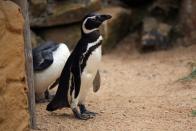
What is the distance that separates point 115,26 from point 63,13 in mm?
1000

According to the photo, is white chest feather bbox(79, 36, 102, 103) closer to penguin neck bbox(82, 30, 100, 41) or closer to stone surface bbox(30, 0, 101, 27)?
penguin neck bbox(82, 30, 100, 41)

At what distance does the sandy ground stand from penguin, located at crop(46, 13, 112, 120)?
0.13m

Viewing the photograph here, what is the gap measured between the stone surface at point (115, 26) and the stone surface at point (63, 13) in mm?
529

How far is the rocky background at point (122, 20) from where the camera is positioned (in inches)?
295

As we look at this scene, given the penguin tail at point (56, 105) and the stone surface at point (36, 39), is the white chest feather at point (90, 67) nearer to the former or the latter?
the penguin tail at point (56, 105)

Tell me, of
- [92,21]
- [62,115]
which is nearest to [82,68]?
[92,21]

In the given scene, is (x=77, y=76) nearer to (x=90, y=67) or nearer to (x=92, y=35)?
(x=90, y=67)

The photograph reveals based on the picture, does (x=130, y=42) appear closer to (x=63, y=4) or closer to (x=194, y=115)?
(x=63, y=4)

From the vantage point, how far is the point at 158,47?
7910 millimetres

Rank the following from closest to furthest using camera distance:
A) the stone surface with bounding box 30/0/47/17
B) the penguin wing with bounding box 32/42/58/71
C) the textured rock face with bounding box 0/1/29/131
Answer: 1. the textured rock face with bounding box 0/1/29/131
2. the penguin wing with bounding box 32/42/58/71
3. the stone surface with bounding box 30/0/47/17

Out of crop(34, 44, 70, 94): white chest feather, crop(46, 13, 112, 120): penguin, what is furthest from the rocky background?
crop(46, 13, 112, 120): penguin

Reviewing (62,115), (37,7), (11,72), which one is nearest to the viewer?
(11,72)

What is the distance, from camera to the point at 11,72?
3.76 meters

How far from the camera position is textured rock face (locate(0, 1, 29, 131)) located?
3685 mm
